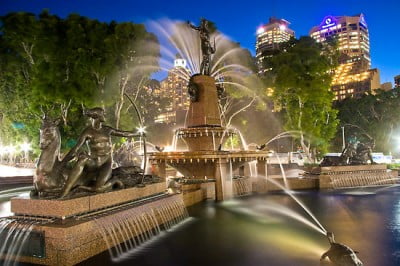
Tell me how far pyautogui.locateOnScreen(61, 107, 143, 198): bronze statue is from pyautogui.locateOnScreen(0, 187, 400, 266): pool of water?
1.82m

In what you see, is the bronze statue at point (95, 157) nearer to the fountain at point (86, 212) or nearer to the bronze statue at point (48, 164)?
the fountain at point (86, 212)

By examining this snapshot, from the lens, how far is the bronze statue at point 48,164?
7.34 metres

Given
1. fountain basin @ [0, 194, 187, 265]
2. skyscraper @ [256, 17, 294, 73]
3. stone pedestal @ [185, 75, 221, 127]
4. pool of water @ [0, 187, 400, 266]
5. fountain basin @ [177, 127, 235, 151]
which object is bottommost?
pool of water @ [0, 187, 400, 266]

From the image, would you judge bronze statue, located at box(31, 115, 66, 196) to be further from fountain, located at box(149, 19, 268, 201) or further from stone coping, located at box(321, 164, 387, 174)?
stone coping, located at box(321, 164, 387, 174)

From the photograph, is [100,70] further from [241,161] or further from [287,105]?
[287,105]

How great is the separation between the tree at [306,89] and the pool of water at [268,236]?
1831 cm

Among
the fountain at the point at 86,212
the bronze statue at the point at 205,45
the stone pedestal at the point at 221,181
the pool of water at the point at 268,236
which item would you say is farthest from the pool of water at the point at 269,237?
the bronze statue at the point at 205,45

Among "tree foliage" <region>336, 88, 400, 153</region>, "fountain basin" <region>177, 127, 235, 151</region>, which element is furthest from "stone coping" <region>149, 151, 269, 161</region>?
"tree foliage" <region>336, 88, 400, 153</region>

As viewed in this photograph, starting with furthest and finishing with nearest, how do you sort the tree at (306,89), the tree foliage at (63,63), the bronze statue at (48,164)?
1. the tree at (306,89)
2. the tree foliage at (63,63)
3. the bronze statue at (48,164)

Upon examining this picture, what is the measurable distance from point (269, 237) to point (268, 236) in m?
0.10

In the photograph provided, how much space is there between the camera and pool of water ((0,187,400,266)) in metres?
6.64

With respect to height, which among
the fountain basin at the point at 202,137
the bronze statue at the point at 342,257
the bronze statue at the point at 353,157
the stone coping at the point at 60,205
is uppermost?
the fountain basin at the point at 202,137

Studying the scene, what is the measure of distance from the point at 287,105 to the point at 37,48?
78.7 ft

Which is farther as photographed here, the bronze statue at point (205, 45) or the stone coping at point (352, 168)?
the stone coping at point (352, 168)
